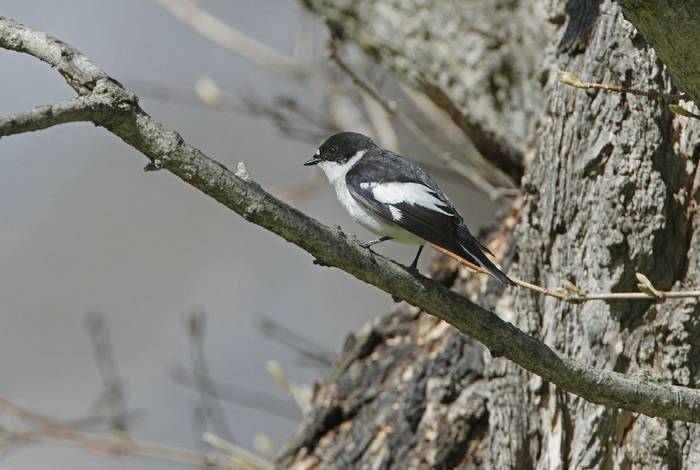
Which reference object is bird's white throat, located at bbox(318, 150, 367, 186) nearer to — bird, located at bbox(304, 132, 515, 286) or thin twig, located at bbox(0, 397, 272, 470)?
bird, located at bbox(304, 132, 515, 286)

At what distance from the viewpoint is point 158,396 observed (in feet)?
A: 26.1

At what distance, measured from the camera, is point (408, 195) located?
307 centimetres

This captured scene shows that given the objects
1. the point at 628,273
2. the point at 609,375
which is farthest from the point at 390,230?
the point at 609,375

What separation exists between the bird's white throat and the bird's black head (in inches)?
0.6

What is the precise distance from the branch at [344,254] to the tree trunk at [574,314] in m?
0.33

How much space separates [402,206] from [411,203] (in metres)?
0.03

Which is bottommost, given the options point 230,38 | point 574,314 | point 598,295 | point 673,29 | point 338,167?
point 598,295

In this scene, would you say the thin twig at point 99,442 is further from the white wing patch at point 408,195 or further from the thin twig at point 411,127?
the white wing patch at point 408,195

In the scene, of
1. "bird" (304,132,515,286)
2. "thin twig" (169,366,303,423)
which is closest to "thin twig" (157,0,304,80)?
"thin twig" (169,366,303,423)

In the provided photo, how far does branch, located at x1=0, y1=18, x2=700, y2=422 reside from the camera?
200 centimetres

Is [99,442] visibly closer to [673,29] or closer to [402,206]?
[402,206]

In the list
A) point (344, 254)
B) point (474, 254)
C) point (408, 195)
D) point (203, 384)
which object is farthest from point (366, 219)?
point (203, 384)

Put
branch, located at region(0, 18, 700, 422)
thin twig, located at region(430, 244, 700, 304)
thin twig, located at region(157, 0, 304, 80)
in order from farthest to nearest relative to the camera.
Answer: thin twig, located at region(157, 0, 304, 80) < thin twig, located at region(430, 244, 700, 304) < branch, located at region(0, 18, 700, 422)

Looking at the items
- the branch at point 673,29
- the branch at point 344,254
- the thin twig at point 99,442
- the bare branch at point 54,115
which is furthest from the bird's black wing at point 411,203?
the thin twig at point 99,442
